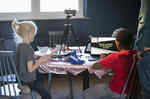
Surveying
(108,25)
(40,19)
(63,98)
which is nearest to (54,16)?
(40,19)

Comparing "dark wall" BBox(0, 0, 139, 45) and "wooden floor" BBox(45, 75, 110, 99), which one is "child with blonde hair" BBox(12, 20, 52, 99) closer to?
"wooden floor" BBox(45, 75, 110, 99)

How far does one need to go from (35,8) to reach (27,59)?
7.61 ft

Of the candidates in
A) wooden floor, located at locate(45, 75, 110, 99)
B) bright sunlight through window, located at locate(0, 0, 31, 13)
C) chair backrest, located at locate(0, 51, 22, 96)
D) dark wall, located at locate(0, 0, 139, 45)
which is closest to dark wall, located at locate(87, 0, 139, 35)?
dark wall, located at locate(0, 0, 139, 45)

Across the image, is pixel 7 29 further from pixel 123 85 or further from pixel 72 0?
pixel 123 85

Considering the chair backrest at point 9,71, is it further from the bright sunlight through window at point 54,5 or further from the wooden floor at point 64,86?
the bright sunlight through window at point 54,5

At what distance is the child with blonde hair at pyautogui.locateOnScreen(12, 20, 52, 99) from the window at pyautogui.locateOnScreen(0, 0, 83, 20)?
1.98 m

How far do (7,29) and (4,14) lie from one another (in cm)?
27

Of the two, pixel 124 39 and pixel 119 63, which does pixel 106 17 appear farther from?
pixel 119 63

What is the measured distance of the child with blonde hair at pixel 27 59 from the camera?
7.98ft

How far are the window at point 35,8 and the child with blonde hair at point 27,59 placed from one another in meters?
1.98

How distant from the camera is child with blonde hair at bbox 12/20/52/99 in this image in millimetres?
2432

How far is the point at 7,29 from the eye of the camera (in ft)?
14.3

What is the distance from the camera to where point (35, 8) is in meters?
4.60

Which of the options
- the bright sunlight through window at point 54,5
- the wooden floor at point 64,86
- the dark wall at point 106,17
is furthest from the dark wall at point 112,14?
the wooden floor at point 64,86
